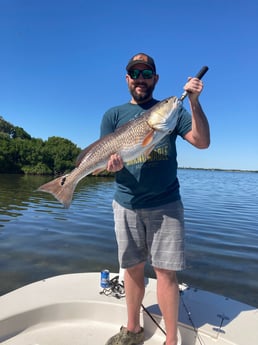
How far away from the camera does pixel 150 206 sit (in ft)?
10.8

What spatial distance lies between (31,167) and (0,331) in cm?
6536

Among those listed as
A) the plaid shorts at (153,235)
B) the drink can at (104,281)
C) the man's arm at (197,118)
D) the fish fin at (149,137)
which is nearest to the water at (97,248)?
the drink can at (104,281)

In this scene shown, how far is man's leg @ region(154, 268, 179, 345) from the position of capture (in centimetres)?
318

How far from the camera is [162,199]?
3.28 metres

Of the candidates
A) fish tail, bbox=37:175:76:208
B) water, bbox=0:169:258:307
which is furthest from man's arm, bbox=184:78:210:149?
water, bbox=0:169:258:307

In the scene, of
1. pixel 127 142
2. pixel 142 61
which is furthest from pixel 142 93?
pixel 127 142

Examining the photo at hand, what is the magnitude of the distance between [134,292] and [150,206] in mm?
1040

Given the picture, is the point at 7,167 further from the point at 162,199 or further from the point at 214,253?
the point at 162,199

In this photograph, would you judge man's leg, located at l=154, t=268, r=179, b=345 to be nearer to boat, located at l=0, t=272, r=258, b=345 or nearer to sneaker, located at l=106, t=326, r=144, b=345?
boat, located at l=0, t=272, r=258, b=345

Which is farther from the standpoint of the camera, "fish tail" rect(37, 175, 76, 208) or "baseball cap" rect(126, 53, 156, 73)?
"fish tail" rect(37, 175, 76, 208)

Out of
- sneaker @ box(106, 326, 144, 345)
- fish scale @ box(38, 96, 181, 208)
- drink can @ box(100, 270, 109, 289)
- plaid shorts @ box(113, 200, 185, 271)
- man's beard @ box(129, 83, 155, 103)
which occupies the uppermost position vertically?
man's beard @ box(129, 83, 155, 103)

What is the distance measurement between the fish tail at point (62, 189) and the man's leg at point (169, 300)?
4.26 ft

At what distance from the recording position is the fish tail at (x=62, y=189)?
3555 millimetres

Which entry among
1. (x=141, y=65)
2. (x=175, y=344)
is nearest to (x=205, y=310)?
(x=175, y=344)
